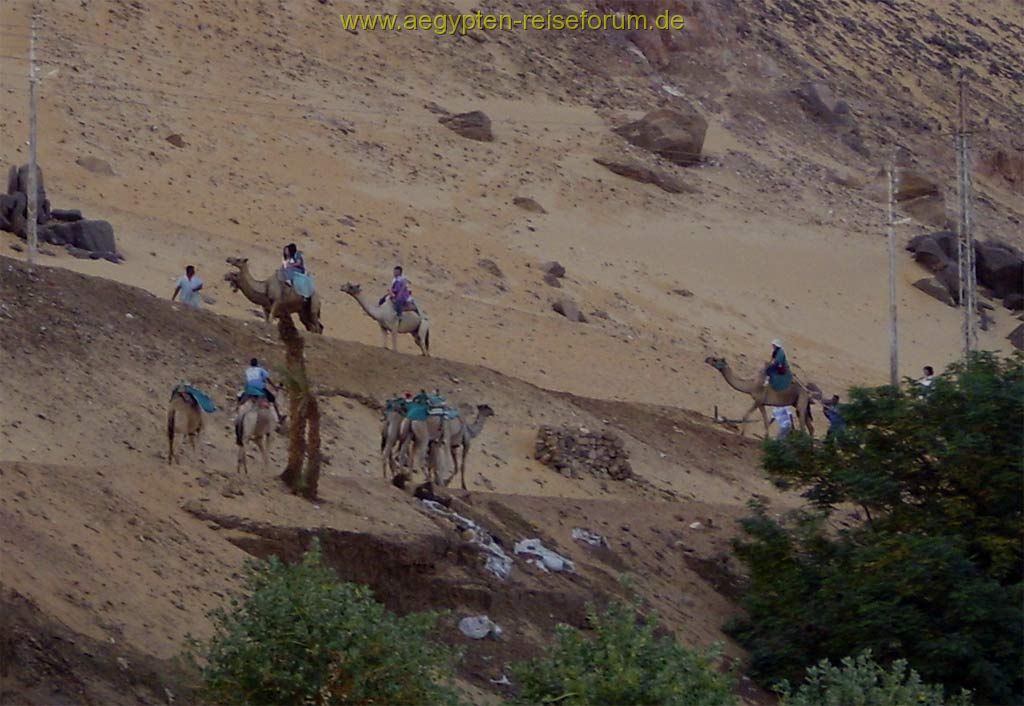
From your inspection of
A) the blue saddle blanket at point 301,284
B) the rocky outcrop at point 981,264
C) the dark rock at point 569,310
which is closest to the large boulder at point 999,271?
the rocky outcrop at point 981,264

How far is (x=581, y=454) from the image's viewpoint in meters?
32.7

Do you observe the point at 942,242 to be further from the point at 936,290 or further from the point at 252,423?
the point at 252,423

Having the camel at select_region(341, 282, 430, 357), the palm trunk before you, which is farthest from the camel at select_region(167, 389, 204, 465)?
the camel at select_region(341, 282, 430, 357)

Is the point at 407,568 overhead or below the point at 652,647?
below

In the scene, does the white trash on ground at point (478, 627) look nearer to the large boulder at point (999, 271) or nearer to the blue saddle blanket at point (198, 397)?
the blue saddle blanket at point (198, 397)

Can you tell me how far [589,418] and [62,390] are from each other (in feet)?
38.7

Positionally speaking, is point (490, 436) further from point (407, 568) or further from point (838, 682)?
point (838, 682)

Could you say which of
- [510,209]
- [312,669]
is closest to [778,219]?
[510,209]

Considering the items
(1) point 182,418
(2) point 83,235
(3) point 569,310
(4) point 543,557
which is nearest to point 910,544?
(4) point 543,557

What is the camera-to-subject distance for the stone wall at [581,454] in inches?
1270

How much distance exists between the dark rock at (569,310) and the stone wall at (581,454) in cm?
1334

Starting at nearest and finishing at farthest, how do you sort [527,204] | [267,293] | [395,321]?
[267,293] → [395,321] → [527,204]

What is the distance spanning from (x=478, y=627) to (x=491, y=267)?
87.1ft

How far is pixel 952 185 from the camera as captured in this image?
236 feet
